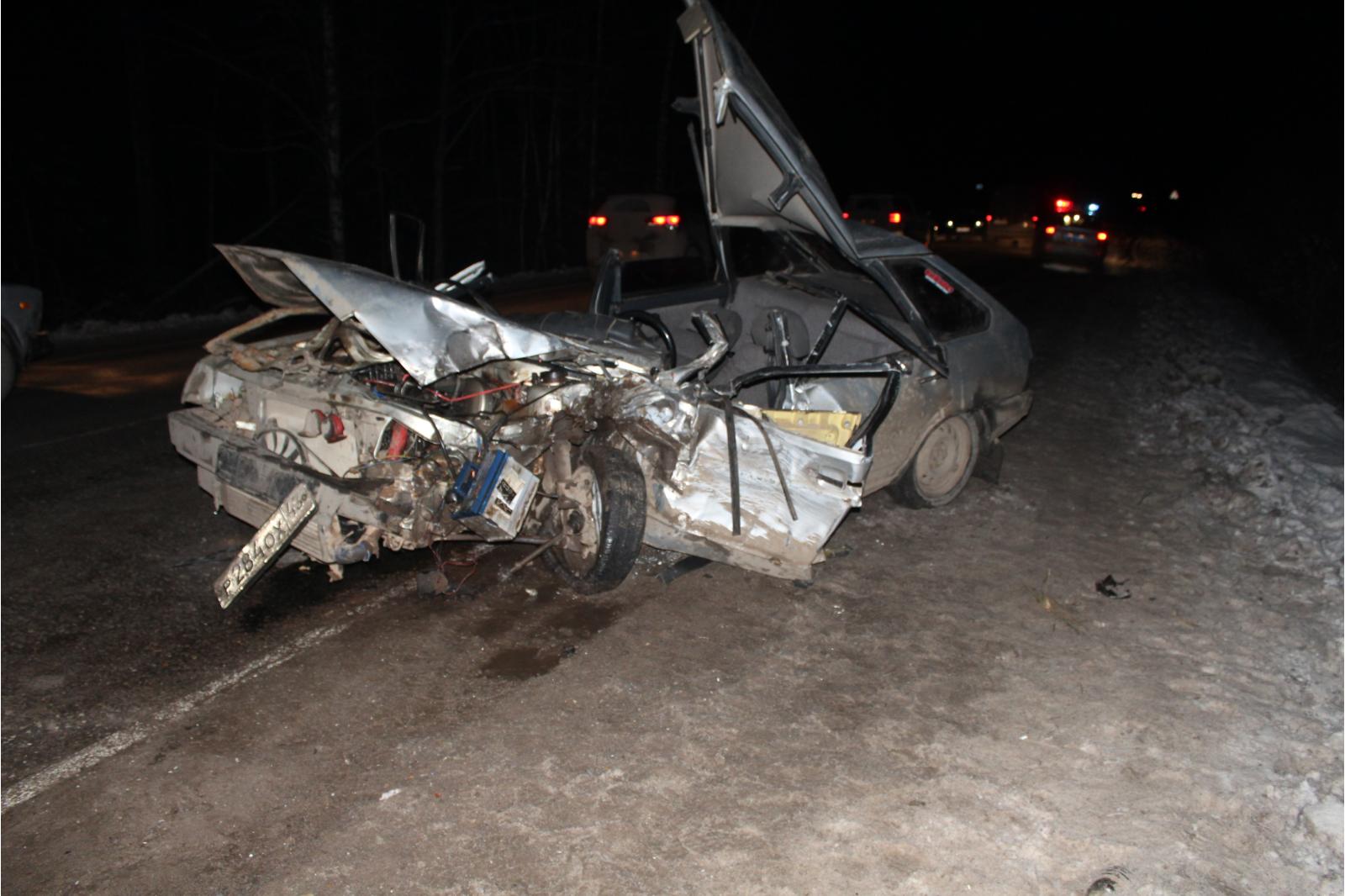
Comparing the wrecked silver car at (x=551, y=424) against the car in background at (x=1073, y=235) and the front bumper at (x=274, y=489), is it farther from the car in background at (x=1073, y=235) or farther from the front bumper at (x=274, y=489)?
the car in background at (x=1073, y=235)

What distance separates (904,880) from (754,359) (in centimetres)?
402

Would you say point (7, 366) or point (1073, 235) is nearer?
point (7, 366)

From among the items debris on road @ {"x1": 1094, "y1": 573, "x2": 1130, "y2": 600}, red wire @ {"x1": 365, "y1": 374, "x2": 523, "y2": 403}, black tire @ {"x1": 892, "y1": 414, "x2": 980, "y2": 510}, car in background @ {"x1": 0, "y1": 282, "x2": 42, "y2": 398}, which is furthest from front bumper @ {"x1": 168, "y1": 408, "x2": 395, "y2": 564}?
car in background @ {"x1": 0, "y1": 282, "x2": 42, "y2": 398}

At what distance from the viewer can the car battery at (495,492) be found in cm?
415

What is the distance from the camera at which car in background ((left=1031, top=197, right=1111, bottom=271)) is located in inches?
985

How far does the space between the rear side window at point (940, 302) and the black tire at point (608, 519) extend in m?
2.42

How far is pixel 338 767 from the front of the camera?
128 inches

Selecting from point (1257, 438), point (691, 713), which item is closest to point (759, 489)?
point (691, 713)

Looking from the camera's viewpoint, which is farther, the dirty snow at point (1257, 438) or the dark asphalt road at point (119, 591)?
the dirty snow at point (1257, 438)

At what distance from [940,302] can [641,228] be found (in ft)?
37.3

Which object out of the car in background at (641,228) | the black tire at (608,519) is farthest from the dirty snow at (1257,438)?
the car in background at (641,228)

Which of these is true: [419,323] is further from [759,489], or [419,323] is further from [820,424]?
[820,424]

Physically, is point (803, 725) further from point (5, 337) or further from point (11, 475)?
point (5, 337)

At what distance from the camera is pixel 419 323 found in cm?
420
